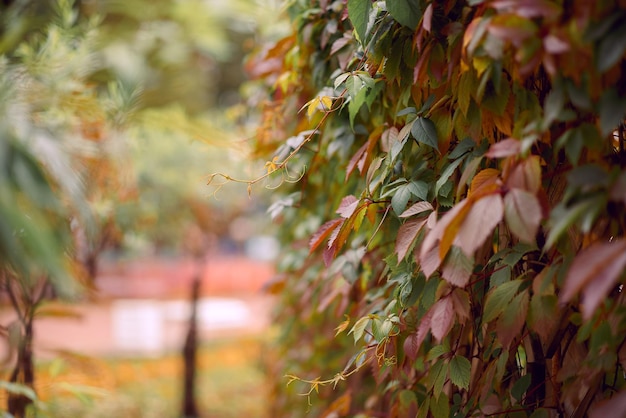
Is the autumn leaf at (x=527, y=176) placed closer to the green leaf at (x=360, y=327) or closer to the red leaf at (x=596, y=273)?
the red leaf at (x=596, y=273)

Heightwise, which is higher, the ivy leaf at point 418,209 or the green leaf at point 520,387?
the ivy leaf at point 418,209

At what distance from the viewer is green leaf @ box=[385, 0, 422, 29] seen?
39.4 inches

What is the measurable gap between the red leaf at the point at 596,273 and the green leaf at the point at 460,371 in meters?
0.44

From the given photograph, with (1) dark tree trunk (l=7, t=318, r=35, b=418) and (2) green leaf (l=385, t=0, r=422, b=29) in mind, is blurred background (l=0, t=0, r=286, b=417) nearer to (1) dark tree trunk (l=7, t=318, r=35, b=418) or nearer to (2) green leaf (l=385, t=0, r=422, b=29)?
(1) dark tree trunk (l=7, t=318, r=35, b=418)

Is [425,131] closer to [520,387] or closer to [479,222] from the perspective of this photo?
[479,222]

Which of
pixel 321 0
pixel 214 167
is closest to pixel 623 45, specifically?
pixel 321 0

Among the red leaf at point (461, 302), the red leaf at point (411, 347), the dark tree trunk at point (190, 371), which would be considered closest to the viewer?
the red leaf at point (461, 302)

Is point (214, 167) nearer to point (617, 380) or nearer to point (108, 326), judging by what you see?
point (617, 380)

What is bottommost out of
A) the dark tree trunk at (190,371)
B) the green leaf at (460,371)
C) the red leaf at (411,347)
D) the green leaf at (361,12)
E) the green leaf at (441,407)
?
the dark tree trunk at (190,371)

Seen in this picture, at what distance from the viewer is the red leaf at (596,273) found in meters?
0.64

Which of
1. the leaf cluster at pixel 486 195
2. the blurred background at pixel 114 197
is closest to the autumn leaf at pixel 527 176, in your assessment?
the leaf cluster at pixel 486 195

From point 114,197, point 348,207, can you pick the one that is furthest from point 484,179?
point 114,197

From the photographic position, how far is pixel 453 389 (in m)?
1.27

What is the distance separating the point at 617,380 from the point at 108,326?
27.1 feet
